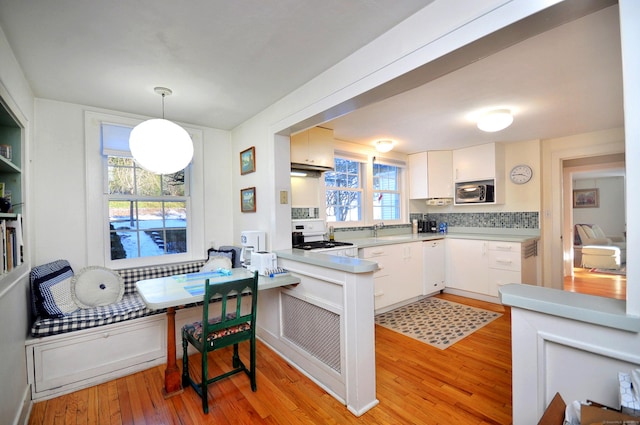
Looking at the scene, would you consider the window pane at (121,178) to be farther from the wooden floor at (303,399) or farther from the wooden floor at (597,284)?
the wooden floor at (597,284)

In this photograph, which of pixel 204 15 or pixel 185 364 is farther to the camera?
pixel 185 364

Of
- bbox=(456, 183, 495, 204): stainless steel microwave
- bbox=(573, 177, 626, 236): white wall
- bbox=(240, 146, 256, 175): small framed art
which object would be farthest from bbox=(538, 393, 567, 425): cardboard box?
bbox=(573, 177, 626, 236): white wall

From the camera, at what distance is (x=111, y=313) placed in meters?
2.31

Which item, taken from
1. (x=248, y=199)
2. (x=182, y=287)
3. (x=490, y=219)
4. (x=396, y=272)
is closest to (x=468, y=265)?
(x=490, y=219)

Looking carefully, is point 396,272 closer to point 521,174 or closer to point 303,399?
point 303,399

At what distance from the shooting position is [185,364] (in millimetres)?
2152

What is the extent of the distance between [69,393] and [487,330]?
3.76m

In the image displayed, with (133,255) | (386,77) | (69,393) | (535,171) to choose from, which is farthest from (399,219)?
(69,393)

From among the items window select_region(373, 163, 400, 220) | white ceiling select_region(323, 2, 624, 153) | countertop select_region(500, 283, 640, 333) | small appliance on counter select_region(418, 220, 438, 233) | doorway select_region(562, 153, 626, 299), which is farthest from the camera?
doorway select_region(562, 153, 626, 299)

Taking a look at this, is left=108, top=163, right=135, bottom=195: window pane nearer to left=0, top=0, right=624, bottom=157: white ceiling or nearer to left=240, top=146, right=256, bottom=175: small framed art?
left=0, top=0, right=624, bottom=157: white ceiling

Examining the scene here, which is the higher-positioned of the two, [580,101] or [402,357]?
[580,101]

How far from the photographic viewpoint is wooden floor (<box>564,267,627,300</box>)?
4422 mm

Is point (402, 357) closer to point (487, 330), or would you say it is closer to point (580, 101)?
point (487, 330)

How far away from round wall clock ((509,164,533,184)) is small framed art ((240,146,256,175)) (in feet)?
12.7
